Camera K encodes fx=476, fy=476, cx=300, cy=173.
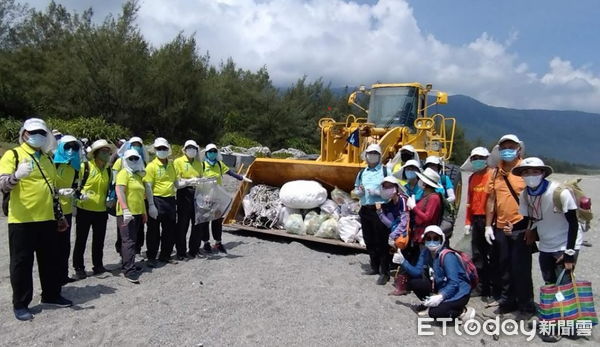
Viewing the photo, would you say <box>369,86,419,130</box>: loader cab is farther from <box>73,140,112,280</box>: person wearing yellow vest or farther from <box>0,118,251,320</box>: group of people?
<box>73,140,112,280</box>: person wearing yellow vest

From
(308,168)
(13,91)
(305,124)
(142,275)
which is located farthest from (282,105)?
(142,275)

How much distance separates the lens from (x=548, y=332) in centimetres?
423

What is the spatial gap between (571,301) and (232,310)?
303cm

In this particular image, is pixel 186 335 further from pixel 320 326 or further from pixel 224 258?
pixel 224 258

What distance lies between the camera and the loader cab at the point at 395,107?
9461 millimetres

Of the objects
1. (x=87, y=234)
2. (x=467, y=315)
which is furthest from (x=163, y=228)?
(x=467, y=315)

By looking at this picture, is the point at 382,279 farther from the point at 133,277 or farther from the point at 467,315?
the point at 133,277

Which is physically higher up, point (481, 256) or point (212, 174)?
point (212, 174)

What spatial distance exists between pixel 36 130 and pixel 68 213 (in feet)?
4.15

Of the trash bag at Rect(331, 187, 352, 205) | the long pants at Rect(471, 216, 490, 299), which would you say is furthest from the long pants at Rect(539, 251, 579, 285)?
the trash bag at Rect(331, 187, 352, 205)

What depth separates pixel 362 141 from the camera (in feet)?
28.2

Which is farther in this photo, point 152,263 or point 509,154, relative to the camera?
point 152,263

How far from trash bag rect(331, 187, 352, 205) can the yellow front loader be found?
246 mm

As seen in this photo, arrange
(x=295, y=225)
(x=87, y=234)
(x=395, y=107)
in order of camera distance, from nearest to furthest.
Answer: (x=87, y=234) → (x=295, y=225) → (x=395, y=107)
